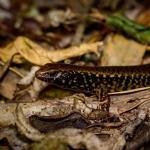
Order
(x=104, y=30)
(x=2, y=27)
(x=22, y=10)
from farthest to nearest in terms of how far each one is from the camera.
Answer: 1. (x=22, y=10)
2. (x=2, y=27)
3. (x=104, y=30)

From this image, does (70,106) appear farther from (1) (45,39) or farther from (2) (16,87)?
(1) (45,39)

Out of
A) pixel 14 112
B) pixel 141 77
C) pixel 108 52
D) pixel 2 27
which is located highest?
pixel 2 27

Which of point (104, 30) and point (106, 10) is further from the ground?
point (106, 10)

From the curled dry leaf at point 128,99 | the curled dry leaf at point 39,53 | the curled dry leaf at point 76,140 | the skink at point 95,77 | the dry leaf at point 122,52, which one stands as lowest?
the curled dry leaf at point 76,140

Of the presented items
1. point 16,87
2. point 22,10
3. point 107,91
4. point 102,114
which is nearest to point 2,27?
point 22,10

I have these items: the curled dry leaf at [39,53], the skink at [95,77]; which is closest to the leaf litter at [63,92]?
the curled dry leaf at [39,53]

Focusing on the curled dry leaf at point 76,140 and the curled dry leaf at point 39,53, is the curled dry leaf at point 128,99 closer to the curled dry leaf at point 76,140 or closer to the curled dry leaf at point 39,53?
the curled dry leaf at point 76,140

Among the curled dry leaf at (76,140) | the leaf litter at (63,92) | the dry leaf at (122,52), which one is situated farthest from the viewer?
the dry leaf at (122,52)

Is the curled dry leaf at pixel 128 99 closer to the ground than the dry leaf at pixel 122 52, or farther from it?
closer to the ground
